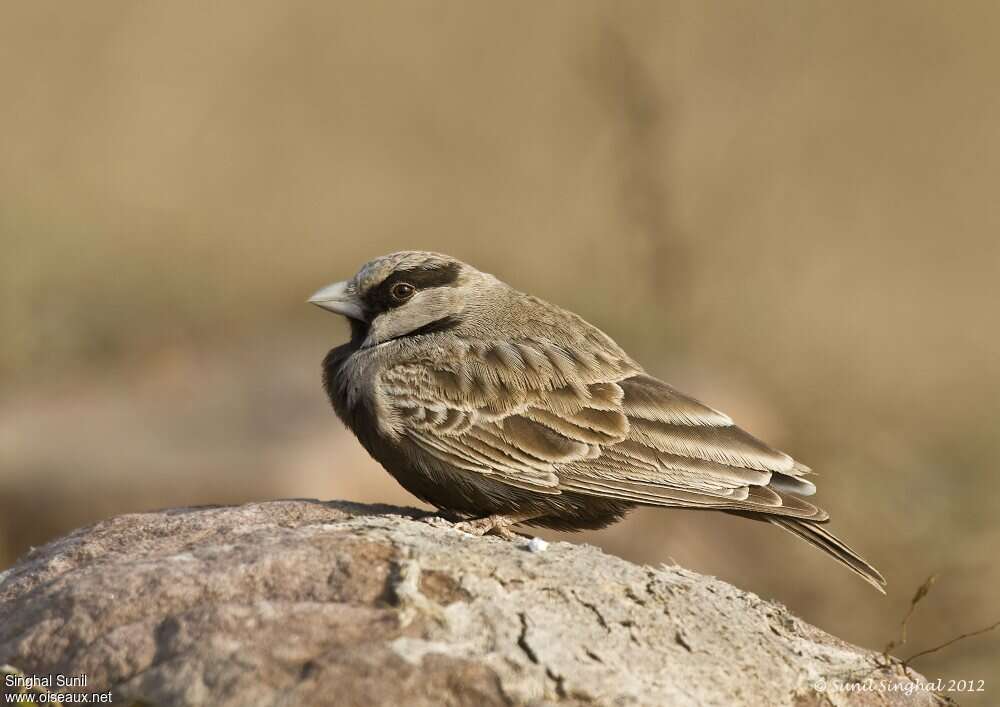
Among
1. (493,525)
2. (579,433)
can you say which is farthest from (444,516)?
(579,433)

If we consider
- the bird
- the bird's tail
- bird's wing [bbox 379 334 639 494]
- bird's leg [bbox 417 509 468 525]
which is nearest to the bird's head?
the bird

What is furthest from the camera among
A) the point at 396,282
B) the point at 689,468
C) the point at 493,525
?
the point at 396,282

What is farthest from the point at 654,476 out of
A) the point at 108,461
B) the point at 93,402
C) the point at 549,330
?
the point at 93,402

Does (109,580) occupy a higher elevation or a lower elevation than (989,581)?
higher

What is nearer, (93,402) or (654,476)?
Result: (654,476)

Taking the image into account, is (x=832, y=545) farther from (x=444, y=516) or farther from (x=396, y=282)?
(x=396, y=282)

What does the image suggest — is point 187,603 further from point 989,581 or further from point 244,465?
point 989,581

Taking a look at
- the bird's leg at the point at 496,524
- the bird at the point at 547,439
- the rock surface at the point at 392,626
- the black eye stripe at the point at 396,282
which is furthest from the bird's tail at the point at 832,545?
the black eye stripe at the point at 396,282

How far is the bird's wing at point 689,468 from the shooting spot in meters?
5.92

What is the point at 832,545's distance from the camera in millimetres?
6027

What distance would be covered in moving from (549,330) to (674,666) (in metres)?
2.57

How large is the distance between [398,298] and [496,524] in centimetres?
149

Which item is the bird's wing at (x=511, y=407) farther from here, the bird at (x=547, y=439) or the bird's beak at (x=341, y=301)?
the bird's beak at (x=341, y=301)

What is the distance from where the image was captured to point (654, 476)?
5.97 metres
